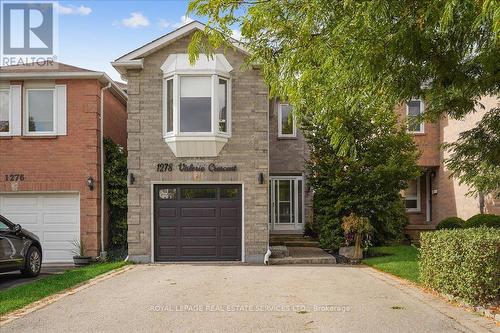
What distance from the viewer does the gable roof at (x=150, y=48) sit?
15516 millimetres

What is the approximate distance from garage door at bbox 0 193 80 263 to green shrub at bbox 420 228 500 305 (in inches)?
434

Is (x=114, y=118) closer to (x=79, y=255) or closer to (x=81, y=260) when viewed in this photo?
(x=79, y=255)

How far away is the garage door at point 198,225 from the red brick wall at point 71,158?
7.02 ft

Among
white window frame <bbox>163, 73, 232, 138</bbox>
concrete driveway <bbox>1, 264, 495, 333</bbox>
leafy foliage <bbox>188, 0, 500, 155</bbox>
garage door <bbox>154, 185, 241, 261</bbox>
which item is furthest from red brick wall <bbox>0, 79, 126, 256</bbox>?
leafy foliage <bbox>188, 0, 500, 155</bbox>

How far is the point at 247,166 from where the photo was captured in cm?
1558

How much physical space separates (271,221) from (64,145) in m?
8.52

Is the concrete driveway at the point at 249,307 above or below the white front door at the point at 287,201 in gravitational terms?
below

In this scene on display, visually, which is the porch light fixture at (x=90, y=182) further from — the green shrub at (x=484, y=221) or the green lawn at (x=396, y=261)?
the green shrub at (x=484, y=221)

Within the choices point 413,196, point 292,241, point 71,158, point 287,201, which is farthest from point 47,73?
point 413,196

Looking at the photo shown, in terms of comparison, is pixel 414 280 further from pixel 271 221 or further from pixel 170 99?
pixel 271 221

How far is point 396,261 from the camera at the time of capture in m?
14.8

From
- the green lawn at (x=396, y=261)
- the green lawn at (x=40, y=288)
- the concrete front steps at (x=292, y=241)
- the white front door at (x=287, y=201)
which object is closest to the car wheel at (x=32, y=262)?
the green lawn at (x=40, y=288)

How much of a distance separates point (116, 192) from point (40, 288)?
654cm

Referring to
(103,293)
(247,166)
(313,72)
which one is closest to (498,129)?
(313,72)
